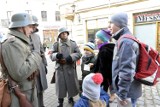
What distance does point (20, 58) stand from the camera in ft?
8.13

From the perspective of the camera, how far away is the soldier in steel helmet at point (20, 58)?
2.45 metres

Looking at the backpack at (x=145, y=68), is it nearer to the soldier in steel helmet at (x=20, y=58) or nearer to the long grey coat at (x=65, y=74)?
the soldier in steel helmet at (x=20, y=58)

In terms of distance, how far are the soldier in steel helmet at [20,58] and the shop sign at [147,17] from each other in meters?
9.42

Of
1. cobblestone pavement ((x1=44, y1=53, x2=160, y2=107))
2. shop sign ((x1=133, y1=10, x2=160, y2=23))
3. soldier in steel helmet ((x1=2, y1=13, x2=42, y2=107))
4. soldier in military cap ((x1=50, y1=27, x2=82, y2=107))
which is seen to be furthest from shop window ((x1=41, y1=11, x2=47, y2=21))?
soldier in steel helmet ((x1=2, y1=13, x2=42, y2=107))

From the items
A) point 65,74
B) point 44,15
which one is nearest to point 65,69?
point 65,74

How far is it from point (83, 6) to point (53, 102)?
34.3 feet

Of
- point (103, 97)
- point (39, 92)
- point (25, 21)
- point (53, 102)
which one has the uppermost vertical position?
point (25, 21)

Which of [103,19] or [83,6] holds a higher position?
[83,6]

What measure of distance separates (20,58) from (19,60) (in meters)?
0.03

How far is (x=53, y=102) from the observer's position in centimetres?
518

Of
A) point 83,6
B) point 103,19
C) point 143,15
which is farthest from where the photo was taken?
point 83,6

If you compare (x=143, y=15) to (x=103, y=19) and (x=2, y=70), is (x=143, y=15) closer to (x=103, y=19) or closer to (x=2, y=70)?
(x=103, y=19)

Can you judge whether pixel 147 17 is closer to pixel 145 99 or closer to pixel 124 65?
pixel 145 99

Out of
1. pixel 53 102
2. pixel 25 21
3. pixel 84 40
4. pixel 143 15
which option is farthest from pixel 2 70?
pixel 84 40
